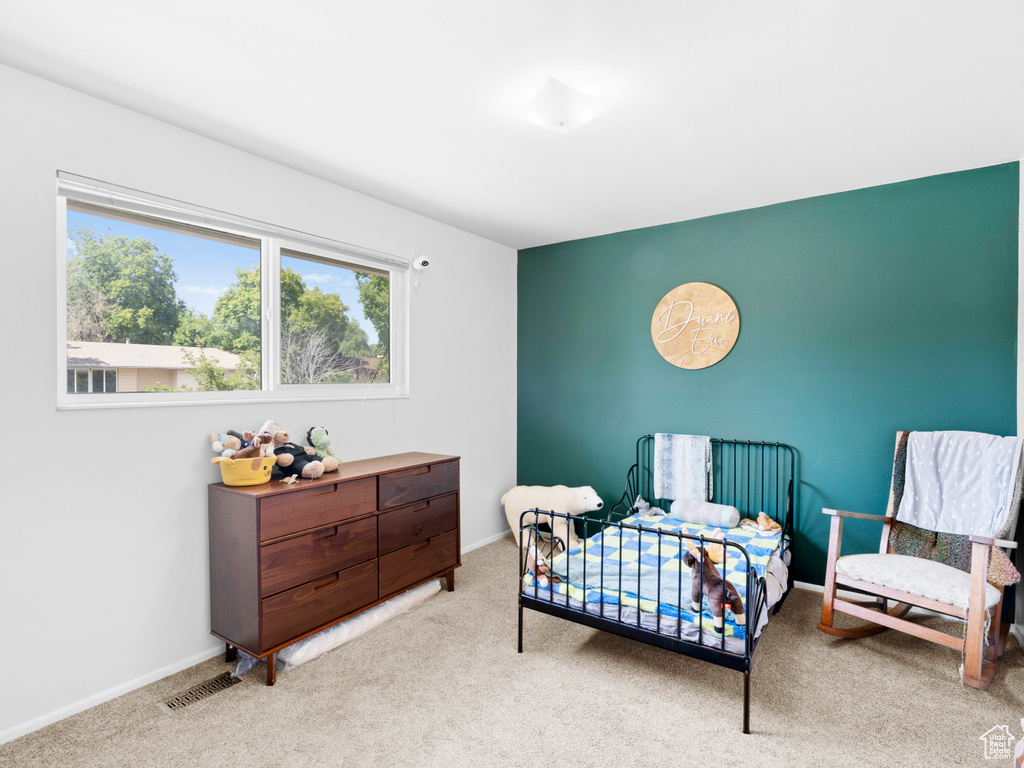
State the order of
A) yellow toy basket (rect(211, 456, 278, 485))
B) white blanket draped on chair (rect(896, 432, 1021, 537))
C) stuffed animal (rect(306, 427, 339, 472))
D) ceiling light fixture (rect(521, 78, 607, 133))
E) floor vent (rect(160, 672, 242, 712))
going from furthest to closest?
stuffed animal (rect(306, 427, 339, 472)) → white blanket draped on chair (rect(896, 432, 1021, 537)) → yellow toy basket (rect(211, 456, 278, 485)) → floor vent (rect(160, 672, 242, 712)) → ceiling light fixture (rect(521, 78, 607, 133))

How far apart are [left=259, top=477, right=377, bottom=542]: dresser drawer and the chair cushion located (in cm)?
247

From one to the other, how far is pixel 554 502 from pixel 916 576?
2173 mm

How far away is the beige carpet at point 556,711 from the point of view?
6.07 feet

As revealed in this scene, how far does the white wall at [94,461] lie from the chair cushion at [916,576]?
9.60 ft

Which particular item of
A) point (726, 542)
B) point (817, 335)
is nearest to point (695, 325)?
point (817, 335)

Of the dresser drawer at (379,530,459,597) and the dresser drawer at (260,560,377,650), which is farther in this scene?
the dresser drawer at (379,530,459,597)

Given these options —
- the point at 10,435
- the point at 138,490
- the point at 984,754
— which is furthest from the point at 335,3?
the point at 984,754

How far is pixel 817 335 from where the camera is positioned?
3314mm

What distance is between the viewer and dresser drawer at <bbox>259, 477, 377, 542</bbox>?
227 centimetres

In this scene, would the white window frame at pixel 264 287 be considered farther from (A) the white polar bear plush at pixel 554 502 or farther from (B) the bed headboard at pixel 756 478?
(B) the bed headboard at pixel 756 478

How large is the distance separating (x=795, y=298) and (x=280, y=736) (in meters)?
3.62

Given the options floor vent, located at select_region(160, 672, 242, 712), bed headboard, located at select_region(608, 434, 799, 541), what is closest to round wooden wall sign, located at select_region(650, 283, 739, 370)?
bed headboard, located at select_region(608, 434, 799, 541)

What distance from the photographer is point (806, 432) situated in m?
3.36

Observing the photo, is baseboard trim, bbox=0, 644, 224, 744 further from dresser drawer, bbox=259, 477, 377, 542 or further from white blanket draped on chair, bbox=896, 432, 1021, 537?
white blanket draped on chair, bbox=896, 432, 1021, 537
